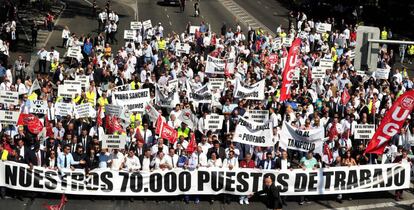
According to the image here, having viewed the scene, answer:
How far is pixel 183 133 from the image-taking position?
2452 cm

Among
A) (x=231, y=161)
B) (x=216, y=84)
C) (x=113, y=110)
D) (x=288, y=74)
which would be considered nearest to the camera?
(x=231, y=161)

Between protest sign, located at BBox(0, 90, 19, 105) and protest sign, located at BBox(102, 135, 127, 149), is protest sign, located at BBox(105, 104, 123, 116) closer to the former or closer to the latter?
protest sign, located at BBox(102, 135, 127, 149)

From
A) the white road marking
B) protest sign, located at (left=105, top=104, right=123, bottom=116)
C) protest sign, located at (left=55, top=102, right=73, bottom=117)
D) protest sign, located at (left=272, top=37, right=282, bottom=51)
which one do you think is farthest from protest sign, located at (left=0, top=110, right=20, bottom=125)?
protest sign, located at (left=272, top=37, right=282, bottom=51)

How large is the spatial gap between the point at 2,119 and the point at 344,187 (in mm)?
10571

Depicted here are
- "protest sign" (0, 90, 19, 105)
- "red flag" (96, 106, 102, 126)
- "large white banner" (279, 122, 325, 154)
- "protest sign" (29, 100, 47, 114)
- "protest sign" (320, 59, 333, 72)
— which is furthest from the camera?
"protest sign" (320, 59, 333, 72)

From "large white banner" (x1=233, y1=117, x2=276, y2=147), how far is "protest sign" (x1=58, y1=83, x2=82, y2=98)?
6465 mm

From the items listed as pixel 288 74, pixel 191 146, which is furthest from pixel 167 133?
pixel 288 74

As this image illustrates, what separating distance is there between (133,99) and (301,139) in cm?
586

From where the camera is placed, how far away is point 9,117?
23547mm

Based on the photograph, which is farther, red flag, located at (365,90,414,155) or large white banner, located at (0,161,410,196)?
red flag, located at (365,90,414,155)

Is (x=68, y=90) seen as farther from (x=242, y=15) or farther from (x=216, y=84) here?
(x=242, y=15)

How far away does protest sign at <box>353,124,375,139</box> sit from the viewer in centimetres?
2433

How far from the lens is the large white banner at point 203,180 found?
70.0 ft

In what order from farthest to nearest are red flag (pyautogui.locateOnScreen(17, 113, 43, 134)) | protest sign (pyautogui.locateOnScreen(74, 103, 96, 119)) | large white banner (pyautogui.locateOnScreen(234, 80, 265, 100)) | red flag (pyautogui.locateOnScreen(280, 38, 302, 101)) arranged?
1. large white banner (pyautogui.locateOnScreen(234, 80, 265, 100))
2. red flag (pyautogui.locateOnScreen(280, 38, 302, 101))
3. protest sign (pyautogui.locateOnScreen(74, 103, 96, 119))
4. red flag (pyautogui.locateOnScreen(17, 113, 43, 134))
